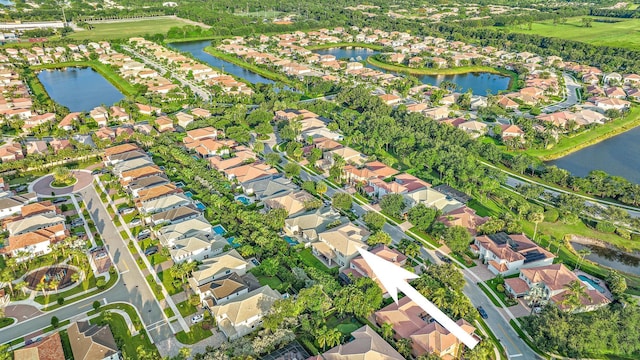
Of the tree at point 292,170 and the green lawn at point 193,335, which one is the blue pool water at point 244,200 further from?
the green lawn at point 193,335

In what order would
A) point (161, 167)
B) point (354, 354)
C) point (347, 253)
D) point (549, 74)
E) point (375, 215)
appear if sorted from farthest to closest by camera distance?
point (549, 74), point (161, 167), point (375, 215), point (347, 253), point (354, 354)

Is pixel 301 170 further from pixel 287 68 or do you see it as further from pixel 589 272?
pixel 287 68

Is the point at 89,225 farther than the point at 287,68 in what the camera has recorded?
No

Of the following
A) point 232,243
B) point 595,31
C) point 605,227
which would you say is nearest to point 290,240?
point 232,243

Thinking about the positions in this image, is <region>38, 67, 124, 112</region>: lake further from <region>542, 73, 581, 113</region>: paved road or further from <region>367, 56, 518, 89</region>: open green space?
<region>542, 73, 581, 113</region>: paved road

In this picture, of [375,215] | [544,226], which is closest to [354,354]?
[375,215]
